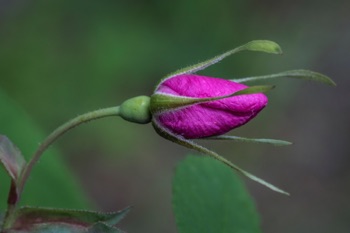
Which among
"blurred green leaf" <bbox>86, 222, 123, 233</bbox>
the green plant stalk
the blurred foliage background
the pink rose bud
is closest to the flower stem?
the green plant stalk

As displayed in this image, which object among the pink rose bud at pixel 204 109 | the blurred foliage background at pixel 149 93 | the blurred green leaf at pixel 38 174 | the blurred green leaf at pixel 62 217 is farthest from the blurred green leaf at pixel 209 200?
the blurred foliage background at pixel 149 93

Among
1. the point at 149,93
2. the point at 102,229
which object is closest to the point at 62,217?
the point at 102,229

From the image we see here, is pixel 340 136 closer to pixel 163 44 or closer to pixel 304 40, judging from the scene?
pixel 304 40

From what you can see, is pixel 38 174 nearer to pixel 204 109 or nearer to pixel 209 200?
pixel 209 200

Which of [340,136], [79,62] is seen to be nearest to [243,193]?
[79,62]

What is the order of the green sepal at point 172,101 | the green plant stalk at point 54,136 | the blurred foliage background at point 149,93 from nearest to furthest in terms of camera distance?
the green sepal at point 172,101, the green plant stalk at point 54,136, the blurred foliage background at point 149,93

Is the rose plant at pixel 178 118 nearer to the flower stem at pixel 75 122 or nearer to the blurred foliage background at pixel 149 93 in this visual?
the flower stem at pixel 75 122
